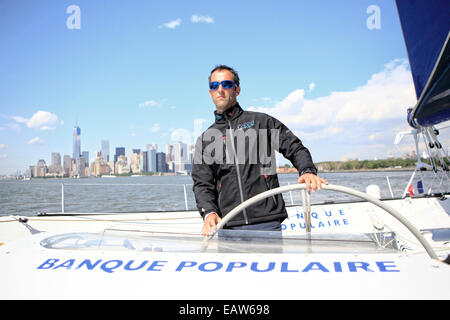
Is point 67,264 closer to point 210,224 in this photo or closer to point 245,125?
point 210,224

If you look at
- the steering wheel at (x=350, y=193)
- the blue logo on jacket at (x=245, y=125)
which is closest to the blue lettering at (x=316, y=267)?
the steering wheel at (x=350, y=193)

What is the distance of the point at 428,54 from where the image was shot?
4.47 m

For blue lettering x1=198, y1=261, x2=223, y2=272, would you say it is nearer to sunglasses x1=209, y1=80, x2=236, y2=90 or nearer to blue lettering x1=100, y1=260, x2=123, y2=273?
blue lettering x1=100, y1=260, x2=123, y2=273

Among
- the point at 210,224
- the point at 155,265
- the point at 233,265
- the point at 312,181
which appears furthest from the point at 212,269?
the point at 312,181

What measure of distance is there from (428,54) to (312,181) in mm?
4340

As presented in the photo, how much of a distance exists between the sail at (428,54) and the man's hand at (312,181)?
3770 mm

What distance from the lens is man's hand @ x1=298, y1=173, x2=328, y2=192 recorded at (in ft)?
4.31

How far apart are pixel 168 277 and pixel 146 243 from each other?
43 cm

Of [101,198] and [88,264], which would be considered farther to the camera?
[101,198]

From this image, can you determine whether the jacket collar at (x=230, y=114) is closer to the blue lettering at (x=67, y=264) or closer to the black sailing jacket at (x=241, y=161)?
the black sailing jacket at (x=241, y=161)

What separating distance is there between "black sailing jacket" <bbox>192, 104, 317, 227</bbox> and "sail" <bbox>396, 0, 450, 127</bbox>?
140 inches

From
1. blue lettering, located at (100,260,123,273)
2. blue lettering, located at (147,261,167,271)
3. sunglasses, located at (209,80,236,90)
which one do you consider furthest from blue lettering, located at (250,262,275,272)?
sunglasses, located at (209,80,236,90)

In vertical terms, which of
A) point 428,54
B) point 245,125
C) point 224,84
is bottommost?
point 245,125

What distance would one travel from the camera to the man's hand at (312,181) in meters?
1.31
